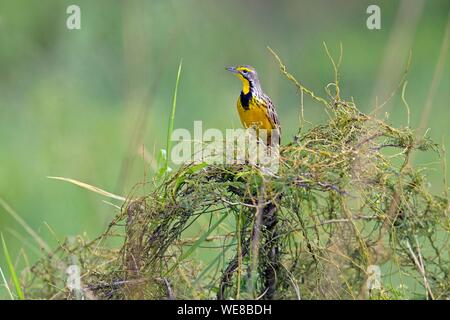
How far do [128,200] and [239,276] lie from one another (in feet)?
1.67

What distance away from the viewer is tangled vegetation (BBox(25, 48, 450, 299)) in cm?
348

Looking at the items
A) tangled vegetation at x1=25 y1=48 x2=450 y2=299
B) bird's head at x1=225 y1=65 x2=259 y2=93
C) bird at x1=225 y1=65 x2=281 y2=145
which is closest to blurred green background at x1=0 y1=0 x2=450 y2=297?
bird's head at x1=225 y1=65 x2=259 y2=93

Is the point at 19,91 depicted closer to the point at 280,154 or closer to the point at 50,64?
the point at 50,64

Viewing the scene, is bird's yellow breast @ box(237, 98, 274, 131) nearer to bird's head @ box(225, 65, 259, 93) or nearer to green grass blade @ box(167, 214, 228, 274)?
bird's head @ box(225, 65, 259, 93)

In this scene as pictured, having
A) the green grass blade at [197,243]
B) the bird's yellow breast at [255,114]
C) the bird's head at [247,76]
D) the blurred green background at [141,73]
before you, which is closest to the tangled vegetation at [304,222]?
the green grass blade at [197,243]

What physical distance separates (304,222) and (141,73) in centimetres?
353

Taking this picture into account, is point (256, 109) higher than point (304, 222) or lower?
higher

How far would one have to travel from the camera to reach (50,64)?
8430mm

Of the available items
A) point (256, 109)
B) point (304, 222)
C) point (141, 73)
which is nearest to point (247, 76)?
point (256, 109)

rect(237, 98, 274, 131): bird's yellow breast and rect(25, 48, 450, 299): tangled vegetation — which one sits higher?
rect(237, 98, 274, 131): bird's yellow breast

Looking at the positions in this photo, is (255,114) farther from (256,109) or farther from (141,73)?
(141,73)

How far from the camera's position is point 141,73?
22.6 feet

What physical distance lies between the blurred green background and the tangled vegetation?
9.14 ft
